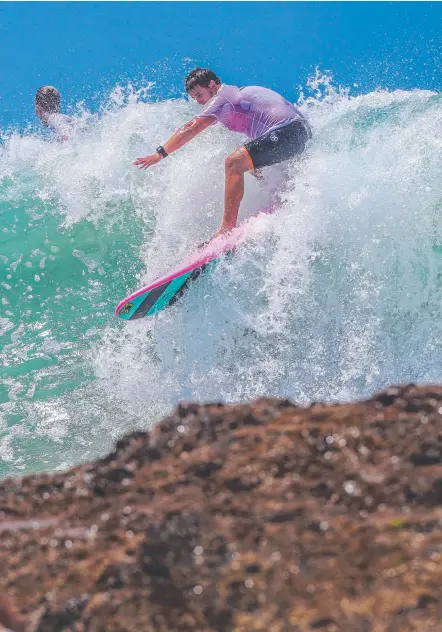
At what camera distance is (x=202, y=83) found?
5.58 m

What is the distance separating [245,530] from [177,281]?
4.15m

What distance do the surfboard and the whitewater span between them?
10 cm

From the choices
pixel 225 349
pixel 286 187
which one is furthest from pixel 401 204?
pixel 225 349

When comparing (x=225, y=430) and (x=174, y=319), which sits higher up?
(x=174, y=319)

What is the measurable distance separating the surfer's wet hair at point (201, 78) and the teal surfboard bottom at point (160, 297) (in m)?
1.62

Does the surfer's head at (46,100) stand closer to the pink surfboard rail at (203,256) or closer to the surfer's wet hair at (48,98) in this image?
the surfer's wet hair at (48,98)

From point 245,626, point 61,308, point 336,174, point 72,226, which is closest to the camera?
point 245,626

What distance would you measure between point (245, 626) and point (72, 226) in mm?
6750

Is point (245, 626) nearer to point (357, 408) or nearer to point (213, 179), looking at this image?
point (357, 408)

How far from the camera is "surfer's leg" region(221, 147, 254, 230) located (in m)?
5.44

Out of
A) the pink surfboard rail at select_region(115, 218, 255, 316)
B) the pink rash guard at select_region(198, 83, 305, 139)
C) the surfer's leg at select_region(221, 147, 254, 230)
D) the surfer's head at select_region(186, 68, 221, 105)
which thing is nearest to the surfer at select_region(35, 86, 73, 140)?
the surfer's head at select_region(186, 68, 221, 105)

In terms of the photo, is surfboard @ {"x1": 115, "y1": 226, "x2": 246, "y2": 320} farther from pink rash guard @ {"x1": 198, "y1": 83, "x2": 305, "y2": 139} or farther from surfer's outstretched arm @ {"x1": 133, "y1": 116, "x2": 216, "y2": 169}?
pink rash guard @ {"x1": 198, "y1": 83, "x2": 305, "y2": 139}

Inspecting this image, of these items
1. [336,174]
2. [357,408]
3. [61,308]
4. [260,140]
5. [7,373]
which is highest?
[260,140]

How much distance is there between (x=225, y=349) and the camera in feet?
17.8
